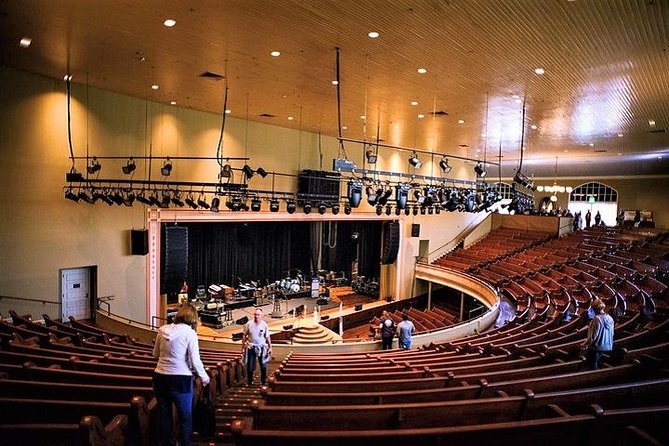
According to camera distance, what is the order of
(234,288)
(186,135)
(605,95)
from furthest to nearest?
(234,288), (186,135), (605,95)

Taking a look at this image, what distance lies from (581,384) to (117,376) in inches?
168

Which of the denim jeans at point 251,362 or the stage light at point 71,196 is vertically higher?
the stage light at point 71,196

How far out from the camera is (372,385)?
14.4 feet

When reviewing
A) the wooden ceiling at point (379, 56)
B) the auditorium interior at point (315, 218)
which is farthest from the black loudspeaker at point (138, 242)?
the wooden ceiling at point (379, 56)

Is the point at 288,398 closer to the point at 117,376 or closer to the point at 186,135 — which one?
the point at 117,376

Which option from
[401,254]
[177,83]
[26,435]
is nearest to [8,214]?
[177,83]

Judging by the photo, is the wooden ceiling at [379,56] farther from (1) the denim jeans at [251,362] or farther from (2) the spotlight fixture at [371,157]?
(1) the denim jeans at [251,362]

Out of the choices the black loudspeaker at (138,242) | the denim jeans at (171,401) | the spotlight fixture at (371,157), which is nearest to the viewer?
the denim jeans at (171,401)

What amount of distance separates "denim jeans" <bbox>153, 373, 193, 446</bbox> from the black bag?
0.64 meters

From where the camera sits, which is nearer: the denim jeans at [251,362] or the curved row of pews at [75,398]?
the curved row of pews at [75,398]

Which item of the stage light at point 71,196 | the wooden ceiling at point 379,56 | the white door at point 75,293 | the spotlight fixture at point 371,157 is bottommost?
the white door at point 75,293

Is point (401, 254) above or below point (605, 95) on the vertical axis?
below

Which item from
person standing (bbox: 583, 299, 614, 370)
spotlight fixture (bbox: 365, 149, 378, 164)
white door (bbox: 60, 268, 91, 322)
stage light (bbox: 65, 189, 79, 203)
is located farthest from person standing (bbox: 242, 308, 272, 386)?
white door (bbox: 60, 268, 91, 322)

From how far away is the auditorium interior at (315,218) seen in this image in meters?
3.37
